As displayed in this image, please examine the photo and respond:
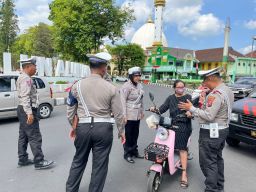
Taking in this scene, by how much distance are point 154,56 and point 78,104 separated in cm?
5477

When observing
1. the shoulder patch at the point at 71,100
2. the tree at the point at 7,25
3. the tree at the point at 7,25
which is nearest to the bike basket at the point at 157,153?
the shoulder patch at the point at 71,100

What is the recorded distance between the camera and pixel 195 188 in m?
3.87

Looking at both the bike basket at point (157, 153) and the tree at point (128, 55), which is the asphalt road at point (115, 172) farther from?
the tree at point (128, 55)

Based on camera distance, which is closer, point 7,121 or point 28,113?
point 28,113

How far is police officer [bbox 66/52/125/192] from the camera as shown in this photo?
2904 mm

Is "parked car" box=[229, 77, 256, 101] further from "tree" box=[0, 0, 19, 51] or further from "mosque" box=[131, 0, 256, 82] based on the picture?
"tree" box=[0, 0, 19, 51]

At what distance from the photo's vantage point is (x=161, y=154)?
3.57 m

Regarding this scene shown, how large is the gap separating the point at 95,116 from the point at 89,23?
63.9 feet

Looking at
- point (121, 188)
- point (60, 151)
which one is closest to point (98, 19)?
point (60, 151)

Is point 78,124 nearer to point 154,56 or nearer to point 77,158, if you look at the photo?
point 77,158

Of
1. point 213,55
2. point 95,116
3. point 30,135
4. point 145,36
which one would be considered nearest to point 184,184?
point 95,116

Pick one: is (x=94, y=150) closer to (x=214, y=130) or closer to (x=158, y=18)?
(x=214, y=130)

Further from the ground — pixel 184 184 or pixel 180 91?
Answer: pixel 180 91

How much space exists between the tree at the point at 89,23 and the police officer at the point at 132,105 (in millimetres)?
16934
